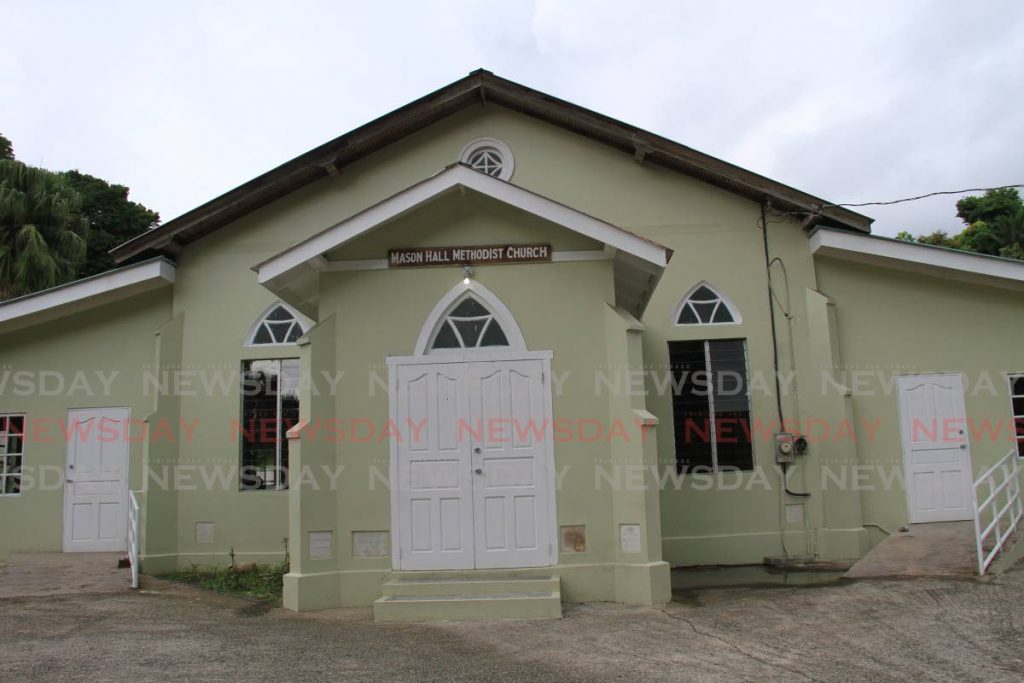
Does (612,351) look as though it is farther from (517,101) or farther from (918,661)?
(517,101)

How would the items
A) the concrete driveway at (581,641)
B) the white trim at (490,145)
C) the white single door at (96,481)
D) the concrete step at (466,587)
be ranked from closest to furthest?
the concrete driveway at (581,641), the concrete step at (466,587), the white single door at (96,481), the white trim at (490,145)

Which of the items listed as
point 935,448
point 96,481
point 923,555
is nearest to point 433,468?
point 923,555

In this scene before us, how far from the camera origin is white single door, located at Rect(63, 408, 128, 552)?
1170 centimetres

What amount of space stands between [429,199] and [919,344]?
24.3 feet

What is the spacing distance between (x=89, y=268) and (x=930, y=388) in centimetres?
2749

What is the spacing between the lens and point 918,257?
427 inches

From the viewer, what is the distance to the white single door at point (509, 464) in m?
8.39

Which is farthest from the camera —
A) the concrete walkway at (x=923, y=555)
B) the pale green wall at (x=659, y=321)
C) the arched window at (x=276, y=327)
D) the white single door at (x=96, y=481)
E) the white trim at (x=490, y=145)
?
the white trim at (x=490, y=145)

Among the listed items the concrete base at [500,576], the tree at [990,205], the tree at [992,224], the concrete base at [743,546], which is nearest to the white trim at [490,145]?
the concrete base at [743,546]

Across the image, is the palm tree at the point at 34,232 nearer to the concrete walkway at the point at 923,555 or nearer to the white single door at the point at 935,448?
the concrete walkway at the point at 923,555

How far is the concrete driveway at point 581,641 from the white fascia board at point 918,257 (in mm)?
4305

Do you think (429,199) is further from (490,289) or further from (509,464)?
(509,464)

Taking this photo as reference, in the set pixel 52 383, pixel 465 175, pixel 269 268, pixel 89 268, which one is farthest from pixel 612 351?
pixel 89 268

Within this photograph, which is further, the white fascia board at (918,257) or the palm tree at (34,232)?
the palm tree at (34,232)
